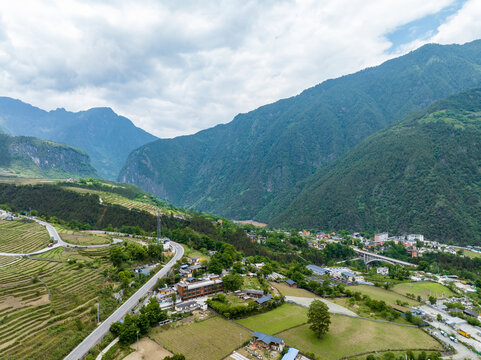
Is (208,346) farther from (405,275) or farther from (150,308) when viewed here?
(405,275)

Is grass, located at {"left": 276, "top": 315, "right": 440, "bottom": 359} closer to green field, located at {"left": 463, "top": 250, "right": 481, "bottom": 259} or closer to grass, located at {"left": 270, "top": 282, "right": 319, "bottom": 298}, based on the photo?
grass, located at {"left": 270, "top": 282, "right": 319, "bottom": 298}

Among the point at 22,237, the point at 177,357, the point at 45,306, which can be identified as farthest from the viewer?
the point at 22,237

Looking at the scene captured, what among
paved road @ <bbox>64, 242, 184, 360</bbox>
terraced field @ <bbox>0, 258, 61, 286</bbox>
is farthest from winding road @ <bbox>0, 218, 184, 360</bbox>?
terraced field @ <bbox>0, 258, 61, 286</bbox>

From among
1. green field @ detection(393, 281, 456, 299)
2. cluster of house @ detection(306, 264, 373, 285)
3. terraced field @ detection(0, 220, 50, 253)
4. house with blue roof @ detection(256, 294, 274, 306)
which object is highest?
terraced field @ detection(0, 220, 50, 253)

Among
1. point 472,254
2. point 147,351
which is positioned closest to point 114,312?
point 147,351

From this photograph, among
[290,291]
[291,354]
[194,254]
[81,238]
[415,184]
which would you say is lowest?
[290,291]

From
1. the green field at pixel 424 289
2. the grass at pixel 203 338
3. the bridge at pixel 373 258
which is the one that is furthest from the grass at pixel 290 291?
the bridge at pixel 373 258

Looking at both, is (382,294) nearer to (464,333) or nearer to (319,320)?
(464,333)

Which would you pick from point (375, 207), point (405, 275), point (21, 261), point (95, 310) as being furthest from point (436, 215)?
point (21, 261)
